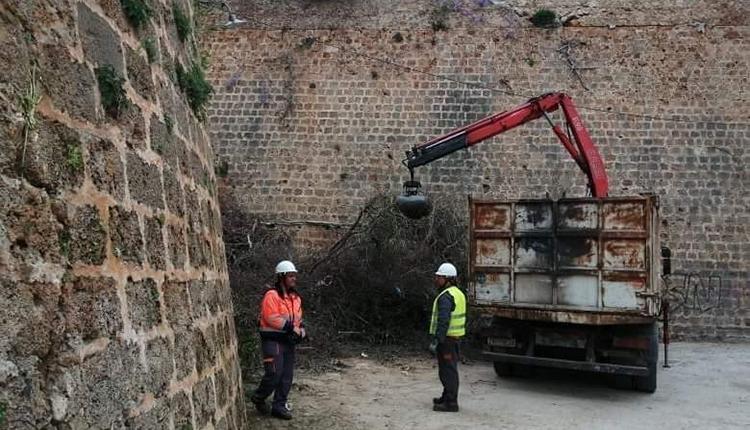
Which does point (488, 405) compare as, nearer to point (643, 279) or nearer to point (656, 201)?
point (643, 279)

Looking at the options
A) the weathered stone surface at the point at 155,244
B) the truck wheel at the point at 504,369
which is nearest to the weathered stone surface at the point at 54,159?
the weathered stone surface at the point at 155,244

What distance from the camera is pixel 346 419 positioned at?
6832 millimetres

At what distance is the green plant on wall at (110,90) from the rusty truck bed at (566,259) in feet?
21.6

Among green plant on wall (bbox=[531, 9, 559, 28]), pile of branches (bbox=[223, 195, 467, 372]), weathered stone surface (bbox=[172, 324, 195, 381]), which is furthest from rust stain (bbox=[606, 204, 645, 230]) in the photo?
green plant on wall (bbox=[531, 9, 559, 28])

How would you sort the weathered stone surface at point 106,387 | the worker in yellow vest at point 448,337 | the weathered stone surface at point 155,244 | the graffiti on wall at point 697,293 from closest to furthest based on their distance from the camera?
the weathered stone surface at point 106,387
the weathered stone surface at point 155,244
the worker in yellow vest at point 448,337
the graffiti on wall at point 697,293

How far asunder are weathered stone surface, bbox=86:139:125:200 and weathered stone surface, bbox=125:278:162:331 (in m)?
0.41

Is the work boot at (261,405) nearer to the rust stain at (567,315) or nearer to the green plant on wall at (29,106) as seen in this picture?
the rust stain at (567,315)

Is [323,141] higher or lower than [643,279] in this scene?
higher

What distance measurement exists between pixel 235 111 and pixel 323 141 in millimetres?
2550

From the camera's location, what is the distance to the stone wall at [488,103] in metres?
15.6

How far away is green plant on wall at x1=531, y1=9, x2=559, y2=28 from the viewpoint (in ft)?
54.3

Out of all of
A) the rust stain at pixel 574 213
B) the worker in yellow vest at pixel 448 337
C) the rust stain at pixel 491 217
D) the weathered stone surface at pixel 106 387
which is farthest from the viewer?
the rust stain at pixel 491 217

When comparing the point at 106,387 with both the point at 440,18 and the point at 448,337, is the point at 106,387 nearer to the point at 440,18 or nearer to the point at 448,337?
the point at 448,337

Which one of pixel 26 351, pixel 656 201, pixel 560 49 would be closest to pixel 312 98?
pixel 560 49
